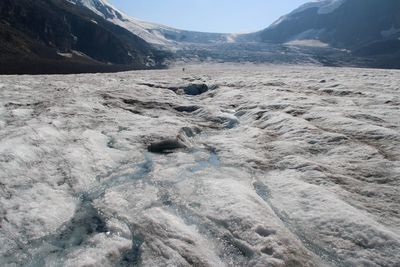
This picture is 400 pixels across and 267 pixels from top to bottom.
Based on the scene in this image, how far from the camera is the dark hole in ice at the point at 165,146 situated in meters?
7.81

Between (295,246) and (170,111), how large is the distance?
8209 millimetres

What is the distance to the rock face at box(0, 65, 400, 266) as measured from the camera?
13.9 feet

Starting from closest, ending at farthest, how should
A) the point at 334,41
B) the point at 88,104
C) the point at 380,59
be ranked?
the point at 88,104, the point at 380,59, the point at 334,41

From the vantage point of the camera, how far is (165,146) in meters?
7.99

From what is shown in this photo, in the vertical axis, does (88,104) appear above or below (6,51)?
above

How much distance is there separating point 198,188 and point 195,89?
12.6 m

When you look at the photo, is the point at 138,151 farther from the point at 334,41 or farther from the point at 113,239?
the point at 334,41

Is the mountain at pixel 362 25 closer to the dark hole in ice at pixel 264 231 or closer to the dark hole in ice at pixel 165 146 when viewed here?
the dark hole in ice at pixel 165 146

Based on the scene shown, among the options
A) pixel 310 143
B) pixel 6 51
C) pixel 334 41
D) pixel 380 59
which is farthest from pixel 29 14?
pixel 334 41

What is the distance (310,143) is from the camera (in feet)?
25.4

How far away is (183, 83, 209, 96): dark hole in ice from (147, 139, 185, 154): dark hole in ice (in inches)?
374

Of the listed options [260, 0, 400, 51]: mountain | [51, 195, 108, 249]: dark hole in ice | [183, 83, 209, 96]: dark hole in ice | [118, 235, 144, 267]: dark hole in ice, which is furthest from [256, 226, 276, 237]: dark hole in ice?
[260, 0, 400, 51]: mountain

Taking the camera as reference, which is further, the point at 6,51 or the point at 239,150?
the point at 6,51

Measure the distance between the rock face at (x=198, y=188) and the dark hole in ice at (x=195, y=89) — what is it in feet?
23.7
